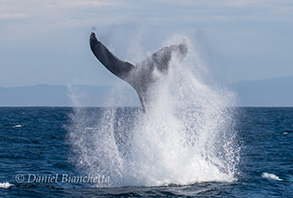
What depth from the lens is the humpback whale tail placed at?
37.0 feet

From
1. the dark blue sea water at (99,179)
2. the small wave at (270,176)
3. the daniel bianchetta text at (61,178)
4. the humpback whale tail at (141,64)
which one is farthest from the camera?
the small wave at (270,176)

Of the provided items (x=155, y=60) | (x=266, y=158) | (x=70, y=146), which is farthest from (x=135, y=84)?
(x=70, y=146)

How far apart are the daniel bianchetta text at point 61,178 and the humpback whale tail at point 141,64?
440cm

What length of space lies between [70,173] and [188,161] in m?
4.61

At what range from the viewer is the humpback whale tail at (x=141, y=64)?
37.0 ft

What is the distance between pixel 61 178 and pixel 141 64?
249 inches

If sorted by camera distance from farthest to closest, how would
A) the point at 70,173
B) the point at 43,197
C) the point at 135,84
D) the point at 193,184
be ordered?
the point at 70,173
the point at 193,184
the point at 43,197
the point at 135,84

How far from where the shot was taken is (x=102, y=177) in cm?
1655

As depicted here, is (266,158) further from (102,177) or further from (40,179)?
(40,179)

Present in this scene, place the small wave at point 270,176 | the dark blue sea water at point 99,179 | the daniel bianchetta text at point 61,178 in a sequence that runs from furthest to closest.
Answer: the small wave at point 270,176, the daniel bianchetta text at point 61,178, the dark blue sea water at point 99,179

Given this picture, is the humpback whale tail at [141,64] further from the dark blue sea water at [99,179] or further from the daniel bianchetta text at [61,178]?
the daniel bianchetta text at [61,178]

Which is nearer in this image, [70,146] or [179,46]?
[179,46]

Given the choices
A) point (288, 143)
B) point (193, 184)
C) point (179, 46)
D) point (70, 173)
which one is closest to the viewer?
point (179, 46)

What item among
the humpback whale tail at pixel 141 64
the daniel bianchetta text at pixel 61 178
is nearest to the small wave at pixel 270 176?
the daniel bianchetta text at pixel 61 178
